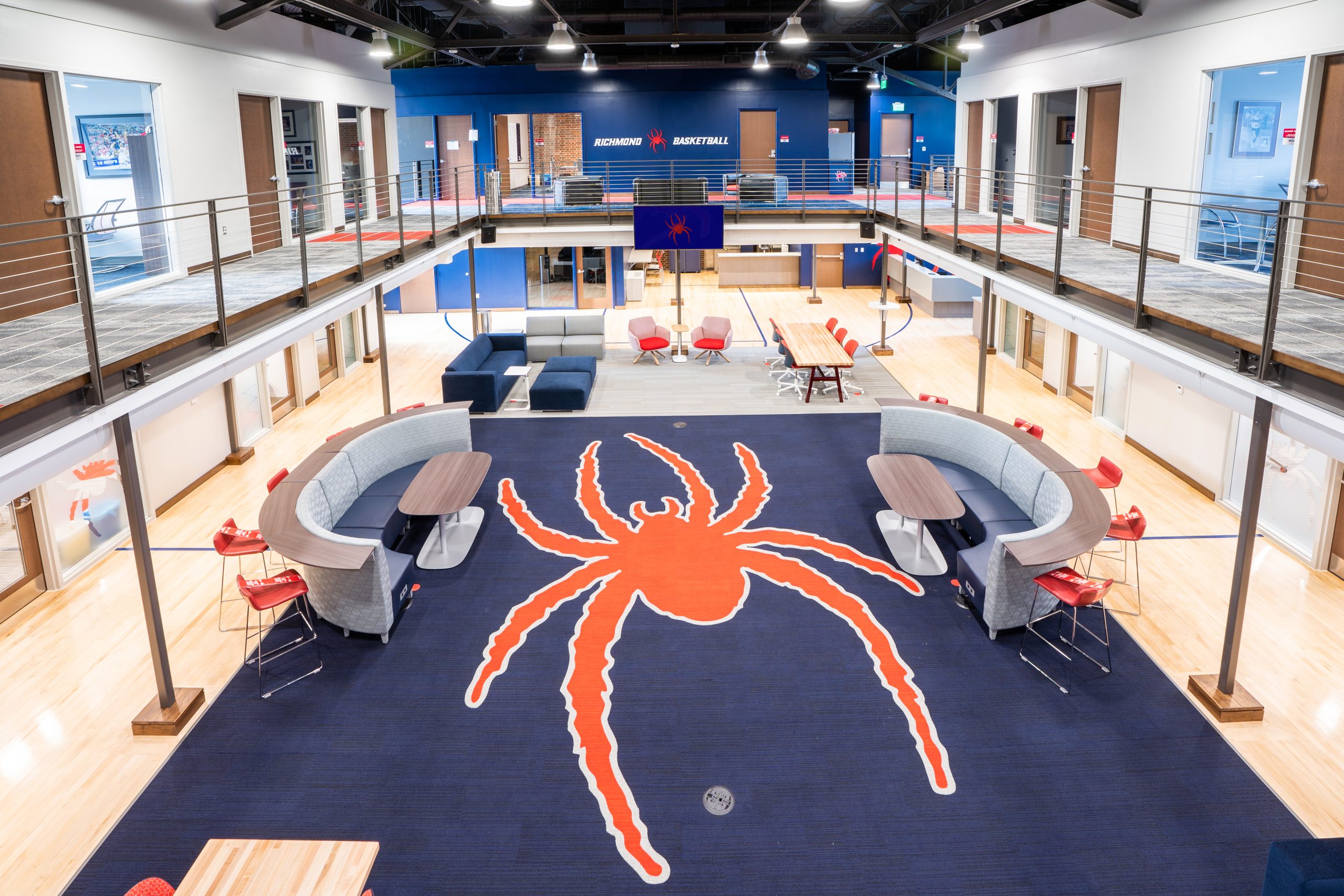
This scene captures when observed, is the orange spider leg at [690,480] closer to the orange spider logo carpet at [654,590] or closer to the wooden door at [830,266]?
the orange spider logo carpet at [654,590]

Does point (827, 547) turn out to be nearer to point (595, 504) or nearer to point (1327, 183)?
point (595, 504)

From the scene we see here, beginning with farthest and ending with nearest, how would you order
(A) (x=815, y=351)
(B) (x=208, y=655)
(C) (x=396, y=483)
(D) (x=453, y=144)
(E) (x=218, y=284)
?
1. (D) (x=453, y=144)
2. (A) (x=815, y=351)
3. (C) (x=396, y=483)
4. (B) (x=208, y=655)
5. (E) (x=218, y=284)

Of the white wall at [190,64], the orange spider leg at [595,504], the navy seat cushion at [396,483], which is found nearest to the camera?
the white wall at [190,64]

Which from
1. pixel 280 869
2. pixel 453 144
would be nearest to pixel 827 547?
pixel 280 869

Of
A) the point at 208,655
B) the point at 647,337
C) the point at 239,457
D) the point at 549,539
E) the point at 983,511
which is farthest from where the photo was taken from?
the point at 647,337

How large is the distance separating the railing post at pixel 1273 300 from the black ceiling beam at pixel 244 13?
10.1 m

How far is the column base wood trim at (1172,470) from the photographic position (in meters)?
10.3

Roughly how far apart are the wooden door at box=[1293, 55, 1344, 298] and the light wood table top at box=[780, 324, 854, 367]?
5659 mm

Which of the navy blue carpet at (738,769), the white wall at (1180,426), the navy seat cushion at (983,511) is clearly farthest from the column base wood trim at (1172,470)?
the navy blue carpet at (738,769)

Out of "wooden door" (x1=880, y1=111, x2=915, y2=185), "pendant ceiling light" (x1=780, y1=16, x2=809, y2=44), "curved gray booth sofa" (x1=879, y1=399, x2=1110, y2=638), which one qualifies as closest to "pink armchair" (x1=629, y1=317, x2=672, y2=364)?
"pendant ceiling light" (x1=780, y1=16, x2=809, y2=44)

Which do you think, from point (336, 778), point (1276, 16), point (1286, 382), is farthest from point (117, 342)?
point (1276, 16)

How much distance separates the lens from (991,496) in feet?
29.3

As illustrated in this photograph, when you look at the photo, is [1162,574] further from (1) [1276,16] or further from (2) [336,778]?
(2) [336,778]

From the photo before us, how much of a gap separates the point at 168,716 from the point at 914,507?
5974mm
